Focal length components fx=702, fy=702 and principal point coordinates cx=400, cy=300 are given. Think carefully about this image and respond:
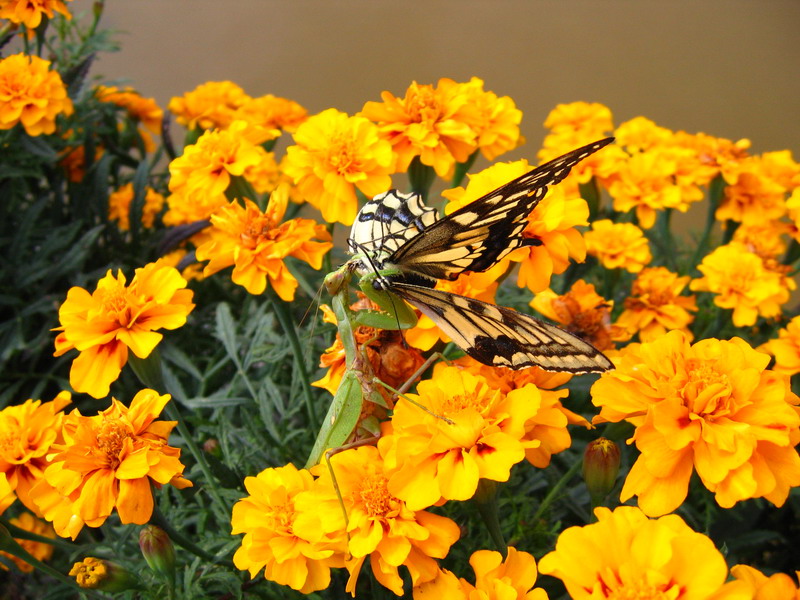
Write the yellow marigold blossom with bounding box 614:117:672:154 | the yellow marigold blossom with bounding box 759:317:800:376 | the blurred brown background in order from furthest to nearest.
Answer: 1. the blurred brown background
2. the yellow marigold blossom with bounding box 614:117:672:154
3. the yellow marigold blossom with bounding box 759:317:800:376

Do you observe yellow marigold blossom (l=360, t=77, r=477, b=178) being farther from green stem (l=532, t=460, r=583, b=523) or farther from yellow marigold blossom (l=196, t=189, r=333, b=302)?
green stem (l=532, t=460, r=583, b=523)

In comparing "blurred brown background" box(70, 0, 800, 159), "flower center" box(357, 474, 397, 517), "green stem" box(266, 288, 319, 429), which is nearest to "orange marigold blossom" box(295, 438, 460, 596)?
"flower center" box(357, 474, 397, 517)

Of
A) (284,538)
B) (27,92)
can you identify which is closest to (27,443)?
(284,538)

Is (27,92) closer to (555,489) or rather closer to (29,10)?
(29,10)

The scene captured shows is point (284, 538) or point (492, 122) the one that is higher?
point (492, 122)

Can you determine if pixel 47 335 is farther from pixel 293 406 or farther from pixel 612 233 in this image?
pixel 612 233

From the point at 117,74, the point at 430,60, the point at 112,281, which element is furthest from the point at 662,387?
the point at 117,74

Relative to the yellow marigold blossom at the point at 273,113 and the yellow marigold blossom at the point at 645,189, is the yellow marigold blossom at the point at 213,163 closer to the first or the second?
the yellow marigold blossom at the point at 273,113

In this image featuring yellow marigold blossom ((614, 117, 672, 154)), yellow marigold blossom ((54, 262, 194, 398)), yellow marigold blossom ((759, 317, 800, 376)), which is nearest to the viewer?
yellow marigold blossom ((54, 262, 194, 398))
